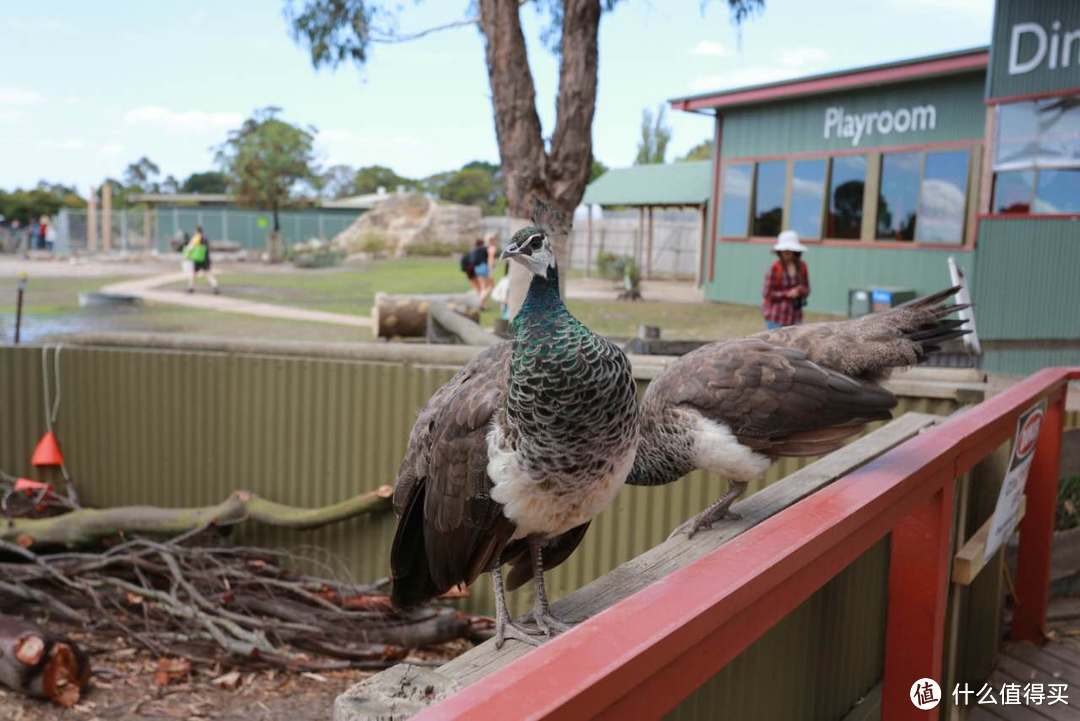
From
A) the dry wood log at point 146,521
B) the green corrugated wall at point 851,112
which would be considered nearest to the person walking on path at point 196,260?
the green corrugated wall at point 851,112

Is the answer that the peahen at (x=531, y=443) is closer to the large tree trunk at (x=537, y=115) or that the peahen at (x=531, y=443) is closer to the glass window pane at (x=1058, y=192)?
the large tree trunk at (x=537, y=115)

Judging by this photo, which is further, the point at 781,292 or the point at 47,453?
the point at 781,292

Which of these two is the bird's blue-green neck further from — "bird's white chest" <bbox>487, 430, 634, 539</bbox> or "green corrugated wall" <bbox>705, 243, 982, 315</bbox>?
"green corrugated wall" <bbox>705, 243, 982, 315</bbox>

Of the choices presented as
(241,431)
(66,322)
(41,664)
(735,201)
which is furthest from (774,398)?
(735,201)

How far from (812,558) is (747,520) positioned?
4.19 feet

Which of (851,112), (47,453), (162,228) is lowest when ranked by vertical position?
(47,453)

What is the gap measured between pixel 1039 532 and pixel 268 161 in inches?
1443

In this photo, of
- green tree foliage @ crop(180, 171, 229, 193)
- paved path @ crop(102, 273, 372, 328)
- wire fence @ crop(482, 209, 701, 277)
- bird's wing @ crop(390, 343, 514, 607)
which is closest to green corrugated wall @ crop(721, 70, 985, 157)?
paved path @ crop(102, 273, 372, 328)

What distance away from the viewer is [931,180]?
15.5 m

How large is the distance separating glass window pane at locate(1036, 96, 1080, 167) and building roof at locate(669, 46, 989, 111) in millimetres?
4421

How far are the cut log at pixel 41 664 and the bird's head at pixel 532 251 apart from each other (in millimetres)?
4123

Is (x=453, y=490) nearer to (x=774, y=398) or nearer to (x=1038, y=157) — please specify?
(x=774, y=398)

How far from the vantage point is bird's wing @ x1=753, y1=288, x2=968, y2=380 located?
3.37m

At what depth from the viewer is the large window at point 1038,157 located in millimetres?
9812
